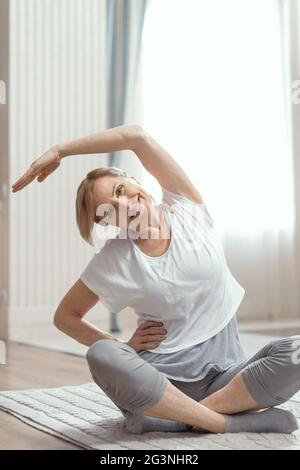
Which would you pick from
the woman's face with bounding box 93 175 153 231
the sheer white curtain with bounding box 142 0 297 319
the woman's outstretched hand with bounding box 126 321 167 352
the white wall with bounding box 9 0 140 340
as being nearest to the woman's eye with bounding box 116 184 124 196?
the woman's face with bounding box 93 175 153 231

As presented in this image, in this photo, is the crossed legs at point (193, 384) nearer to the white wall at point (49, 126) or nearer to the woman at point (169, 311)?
the woman at point (169, 311)

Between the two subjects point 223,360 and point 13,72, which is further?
point 13,72

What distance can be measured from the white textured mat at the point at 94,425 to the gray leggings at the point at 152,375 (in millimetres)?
70

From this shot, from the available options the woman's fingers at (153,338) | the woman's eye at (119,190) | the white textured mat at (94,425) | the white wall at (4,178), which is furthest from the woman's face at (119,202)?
the white wall at (4,178)

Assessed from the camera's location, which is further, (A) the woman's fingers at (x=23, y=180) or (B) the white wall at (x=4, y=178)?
(B) the white wall at (x=4, y=178)

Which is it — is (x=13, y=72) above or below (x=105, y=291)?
above

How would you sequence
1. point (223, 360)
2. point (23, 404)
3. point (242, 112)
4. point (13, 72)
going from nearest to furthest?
point (223, 360) → point (23, 404) → point (13, 72) → point (242, 112)

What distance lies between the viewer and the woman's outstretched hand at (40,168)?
58.0 inches

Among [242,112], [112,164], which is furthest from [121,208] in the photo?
[242,112]

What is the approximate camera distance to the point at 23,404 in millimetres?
1907

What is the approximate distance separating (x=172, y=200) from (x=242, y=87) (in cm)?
314

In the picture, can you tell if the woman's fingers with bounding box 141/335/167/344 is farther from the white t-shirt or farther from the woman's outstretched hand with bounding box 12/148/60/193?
the woman's outstretched hand with bounding box 12/148/60/193

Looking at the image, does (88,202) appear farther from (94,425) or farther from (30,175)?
(94,425)

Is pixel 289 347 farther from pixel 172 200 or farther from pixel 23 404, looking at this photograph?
pixel 23 404
